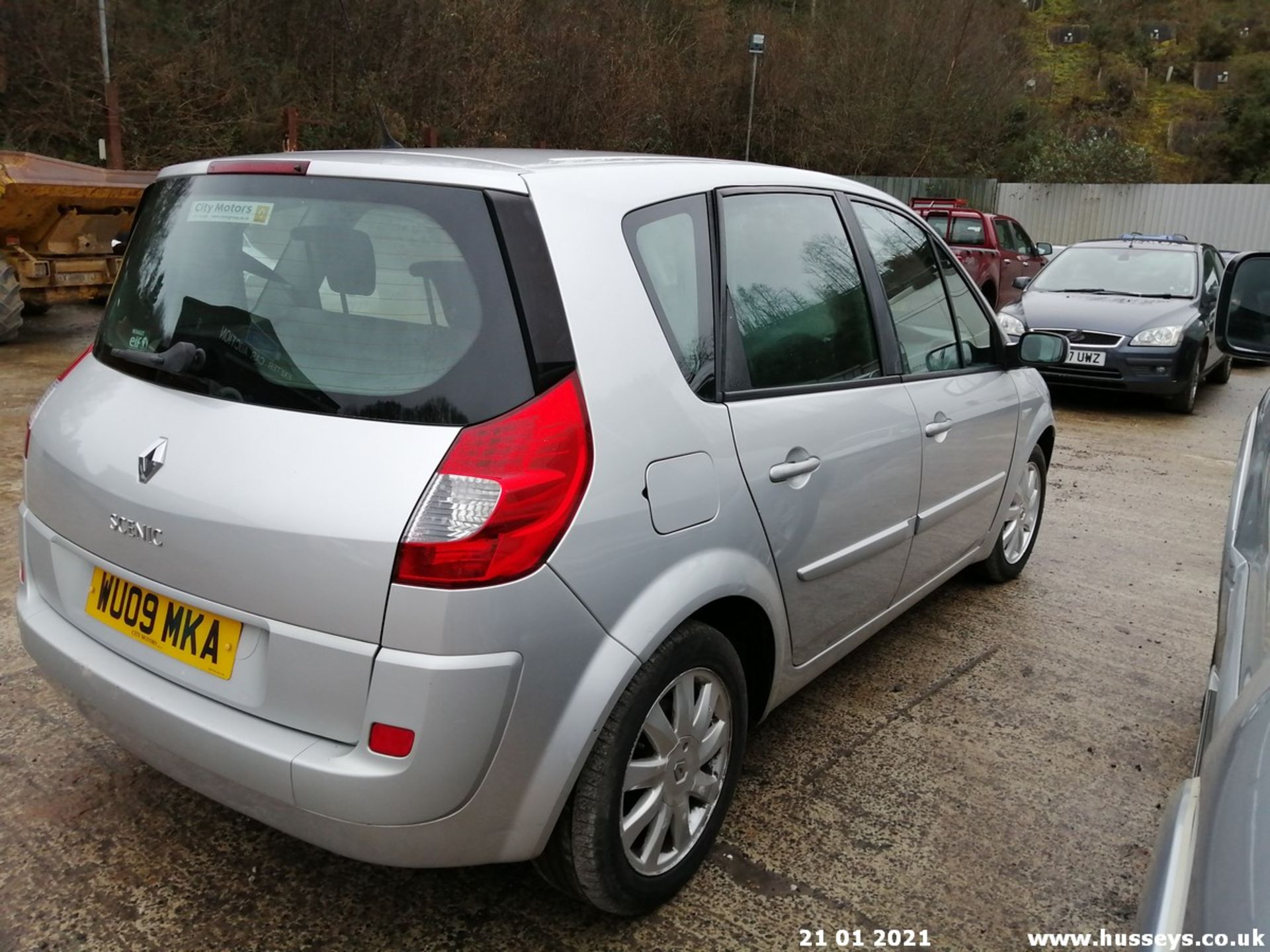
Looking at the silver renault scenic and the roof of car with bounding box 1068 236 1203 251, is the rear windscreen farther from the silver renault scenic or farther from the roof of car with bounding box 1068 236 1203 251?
the roof of car with bounding box 1068 236 1203 251

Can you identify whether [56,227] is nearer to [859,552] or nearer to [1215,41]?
[859,552]

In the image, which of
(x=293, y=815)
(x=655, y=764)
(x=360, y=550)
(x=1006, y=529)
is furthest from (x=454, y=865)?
(x=1006, y=529)

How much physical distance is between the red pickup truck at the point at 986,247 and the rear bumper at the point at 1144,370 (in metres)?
4.64

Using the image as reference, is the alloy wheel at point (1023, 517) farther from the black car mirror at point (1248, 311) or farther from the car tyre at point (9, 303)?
the car tyre at point (9, 303)

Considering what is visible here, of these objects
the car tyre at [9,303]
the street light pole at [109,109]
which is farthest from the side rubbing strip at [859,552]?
the street light pole at [109,109]

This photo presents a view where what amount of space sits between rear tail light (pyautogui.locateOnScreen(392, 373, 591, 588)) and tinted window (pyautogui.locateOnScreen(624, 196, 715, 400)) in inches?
15.7

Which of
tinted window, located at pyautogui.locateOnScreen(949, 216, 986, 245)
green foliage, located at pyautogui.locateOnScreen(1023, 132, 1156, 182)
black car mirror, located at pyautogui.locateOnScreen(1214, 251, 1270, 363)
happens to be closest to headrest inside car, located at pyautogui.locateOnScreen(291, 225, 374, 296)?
black car mirror, located at pyautogui.locateOnScreen(1214, 251, 1270, 363)

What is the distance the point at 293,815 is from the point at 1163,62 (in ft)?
215

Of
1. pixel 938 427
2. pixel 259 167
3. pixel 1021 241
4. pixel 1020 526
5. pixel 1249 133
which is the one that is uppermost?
pixel 1249 133

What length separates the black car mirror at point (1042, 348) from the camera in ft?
12.5

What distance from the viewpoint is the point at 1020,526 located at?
4.47 meters

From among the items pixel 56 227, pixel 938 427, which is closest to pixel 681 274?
pixel 938 427

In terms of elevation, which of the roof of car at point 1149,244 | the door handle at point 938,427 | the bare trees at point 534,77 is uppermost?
the bare trees at point 534,77

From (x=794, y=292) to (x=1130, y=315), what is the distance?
737 centimetres
